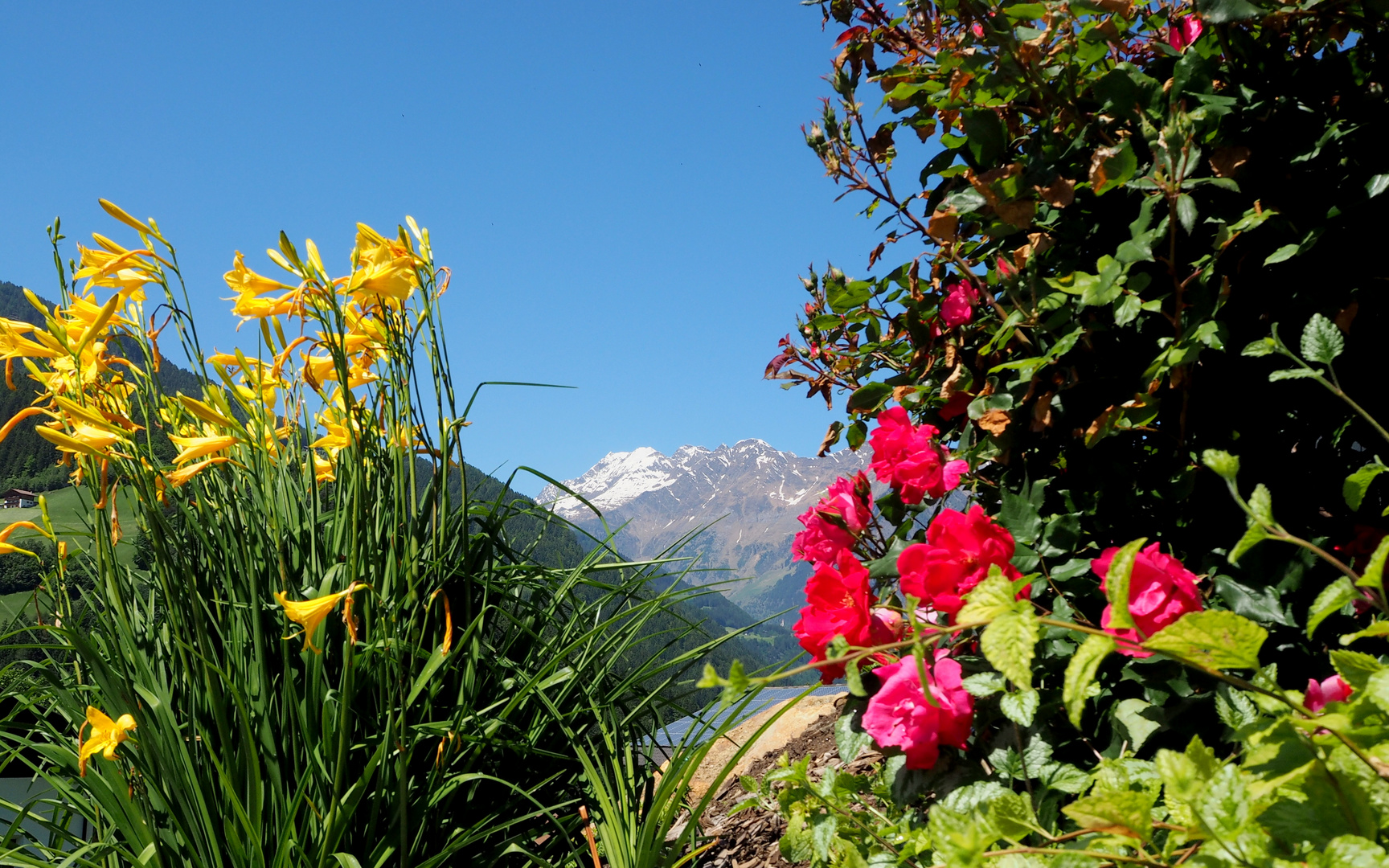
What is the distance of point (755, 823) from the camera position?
2037mm

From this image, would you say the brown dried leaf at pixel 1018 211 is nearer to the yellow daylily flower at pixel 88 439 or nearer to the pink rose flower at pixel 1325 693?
the pink rose flower at pixel 1325 693

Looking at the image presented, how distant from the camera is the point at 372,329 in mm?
1359

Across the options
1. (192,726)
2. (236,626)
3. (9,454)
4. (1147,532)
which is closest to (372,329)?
(236,626)

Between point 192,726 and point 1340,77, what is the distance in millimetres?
1838

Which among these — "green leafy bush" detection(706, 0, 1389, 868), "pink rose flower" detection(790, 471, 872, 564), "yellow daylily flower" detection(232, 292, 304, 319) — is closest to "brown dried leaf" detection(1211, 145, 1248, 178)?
"green leafy bush" detection(706, 0, 1389, 868)

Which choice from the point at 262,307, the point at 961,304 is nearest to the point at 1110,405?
the point at 961,304

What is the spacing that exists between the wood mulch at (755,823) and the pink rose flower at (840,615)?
0.82ft

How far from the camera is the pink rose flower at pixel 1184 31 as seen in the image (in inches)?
47.4

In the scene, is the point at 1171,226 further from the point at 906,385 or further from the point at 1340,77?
the point at 906,385

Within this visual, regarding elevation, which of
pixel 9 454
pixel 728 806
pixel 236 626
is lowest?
pixel 728 806

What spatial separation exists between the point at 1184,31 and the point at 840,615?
3.50ft

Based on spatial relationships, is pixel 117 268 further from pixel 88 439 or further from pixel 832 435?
pixel 832 435

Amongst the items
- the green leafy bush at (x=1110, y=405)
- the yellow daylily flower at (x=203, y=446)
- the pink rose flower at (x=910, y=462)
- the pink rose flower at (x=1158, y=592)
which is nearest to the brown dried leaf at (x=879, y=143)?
the green leafy bush at (x=1110, y=405)

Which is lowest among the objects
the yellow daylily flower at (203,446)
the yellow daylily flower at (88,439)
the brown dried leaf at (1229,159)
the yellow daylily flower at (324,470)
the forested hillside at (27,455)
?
the yellow daylily flower at (203,446)
